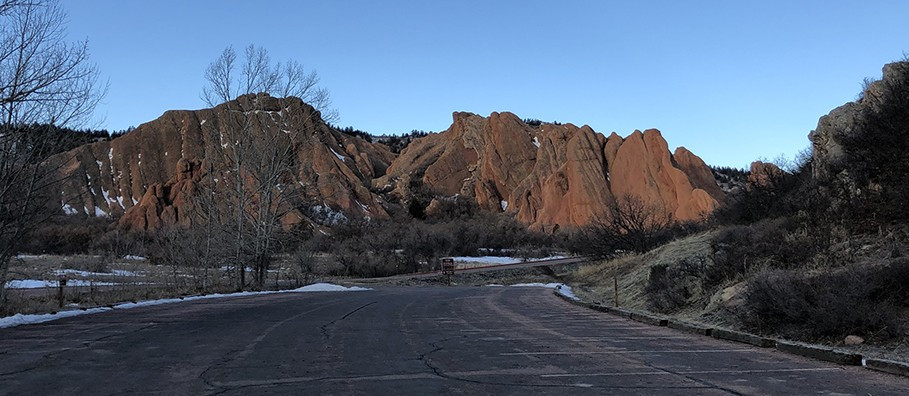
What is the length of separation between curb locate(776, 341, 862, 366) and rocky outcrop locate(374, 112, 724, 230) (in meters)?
59.9

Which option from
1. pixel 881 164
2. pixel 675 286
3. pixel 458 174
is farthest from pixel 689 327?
pixel 458 174

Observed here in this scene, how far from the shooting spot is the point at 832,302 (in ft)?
28.6

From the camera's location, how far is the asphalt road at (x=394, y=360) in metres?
6.06

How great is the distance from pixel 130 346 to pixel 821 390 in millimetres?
8311

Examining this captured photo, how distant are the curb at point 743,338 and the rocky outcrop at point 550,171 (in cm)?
5832

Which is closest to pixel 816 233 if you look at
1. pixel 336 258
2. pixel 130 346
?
pixel 130 346

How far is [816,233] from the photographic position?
13.0 metres

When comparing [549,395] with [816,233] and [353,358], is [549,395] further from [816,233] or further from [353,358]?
[816,233]

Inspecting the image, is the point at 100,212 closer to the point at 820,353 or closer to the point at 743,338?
the point at 743,338

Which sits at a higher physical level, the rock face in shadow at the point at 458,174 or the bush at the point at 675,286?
the rock face in shadow at the point at 458,174

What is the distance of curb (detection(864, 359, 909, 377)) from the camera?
660 cm

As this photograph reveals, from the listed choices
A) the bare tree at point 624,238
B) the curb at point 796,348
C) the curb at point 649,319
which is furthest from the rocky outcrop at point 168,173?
the curb at point 796,348

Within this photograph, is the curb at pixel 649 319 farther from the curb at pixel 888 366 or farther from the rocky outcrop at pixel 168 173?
the rocky outcrop at pixel 168 173

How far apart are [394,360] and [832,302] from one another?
19.2 ft
